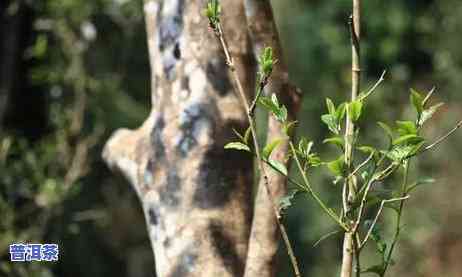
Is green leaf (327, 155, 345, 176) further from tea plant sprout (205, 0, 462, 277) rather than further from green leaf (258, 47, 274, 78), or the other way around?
green leaf (258, 47, 274, 78)

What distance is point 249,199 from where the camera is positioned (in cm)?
211

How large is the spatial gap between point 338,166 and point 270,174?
1.65 ft

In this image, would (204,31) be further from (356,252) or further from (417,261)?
(417,261)

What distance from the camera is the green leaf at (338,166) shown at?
55.1 inches

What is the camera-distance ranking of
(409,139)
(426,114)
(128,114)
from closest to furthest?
1. (409,139)
2. (426,114)
3. (128,114)

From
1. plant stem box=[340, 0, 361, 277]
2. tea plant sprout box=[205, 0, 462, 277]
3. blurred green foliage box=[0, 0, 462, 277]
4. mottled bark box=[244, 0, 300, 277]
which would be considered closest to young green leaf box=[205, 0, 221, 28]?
tea plant sprout box=[205, 0, 462, 277]

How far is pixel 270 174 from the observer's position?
1.91 m

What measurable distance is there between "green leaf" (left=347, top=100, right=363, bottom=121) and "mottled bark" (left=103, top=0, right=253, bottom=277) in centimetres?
68

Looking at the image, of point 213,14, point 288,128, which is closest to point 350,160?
point 288,128

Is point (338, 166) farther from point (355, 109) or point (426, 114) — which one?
point (426, 114)

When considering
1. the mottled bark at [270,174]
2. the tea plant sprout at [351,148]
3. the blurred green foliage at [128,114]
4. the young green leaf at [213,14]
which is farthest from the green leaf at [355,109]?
the blurred green foliage at [128,114]

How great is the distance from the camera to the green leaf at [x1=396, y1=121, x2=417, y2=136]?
4.54 ft

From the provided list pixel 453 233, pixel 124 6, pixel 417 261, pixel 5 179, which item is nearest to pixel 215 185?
pixel 5 179

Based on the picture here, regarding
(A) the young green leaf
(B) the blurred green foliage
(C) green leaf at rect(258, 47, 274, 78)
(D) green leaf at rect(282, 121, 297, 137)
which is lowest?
(B) the blurred green foliage
